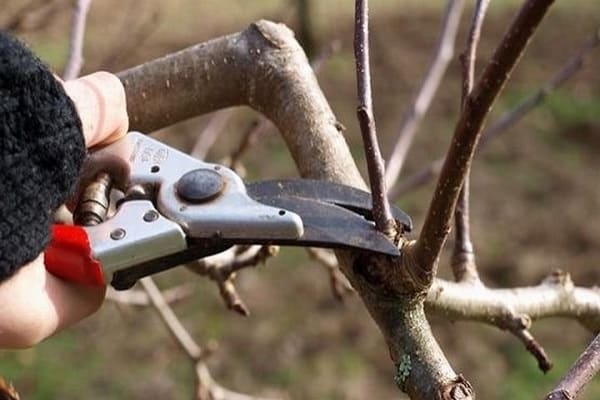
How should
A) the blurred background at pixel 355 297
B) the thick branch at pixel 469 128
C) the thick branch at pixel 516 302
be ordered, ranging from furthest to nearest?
the blurred background at pixel 355 297, the thick branch at pixel 516 302, the thick branch at pixel 469 128

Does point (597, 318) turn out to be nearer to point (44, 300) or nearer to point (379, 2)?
point (44, 300)

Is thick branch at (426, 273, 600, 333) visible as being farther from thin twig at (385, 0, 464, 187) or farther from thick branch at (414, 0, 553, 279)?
thin twig at (385, 0, 464, 187)

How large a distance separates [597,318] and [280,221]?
45cm

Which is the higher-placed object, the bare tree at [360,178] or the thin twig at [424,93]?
the bare tree at [360,178]

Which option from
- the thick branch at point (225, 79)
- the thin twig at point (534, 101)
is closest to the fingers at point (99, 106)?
the thick branch at point (225, 79)

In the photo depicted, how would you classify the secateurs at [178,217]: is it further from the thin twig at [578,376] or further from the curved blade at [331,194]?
the thin twig at [578,376]

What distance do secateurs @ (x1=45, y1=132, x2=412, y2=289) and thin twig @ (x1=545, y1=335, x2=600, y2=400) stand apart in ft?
0.51

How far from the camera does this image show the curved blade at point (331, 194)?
34.5 inches

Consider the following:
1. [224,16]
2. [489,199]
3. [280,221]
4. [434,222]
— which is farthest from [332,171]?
[224,16]

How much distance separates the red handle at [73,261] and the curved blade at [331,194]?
0.16 meters

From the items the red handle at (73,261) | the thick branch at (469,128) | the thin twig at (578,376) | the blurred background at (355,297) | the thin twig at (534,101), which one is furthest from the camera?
the blurred background at (355,297)

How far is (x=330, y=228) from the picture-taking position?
0.85 metres

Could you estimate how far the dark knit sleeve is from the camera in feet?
2.51

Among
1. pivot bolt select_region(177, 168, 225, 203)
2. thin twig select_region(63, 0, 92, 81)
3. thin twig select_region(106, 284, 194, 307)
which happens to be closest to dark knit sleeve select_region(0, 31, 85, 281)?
pivot bolt select_region(177, 168, 225, 203)
